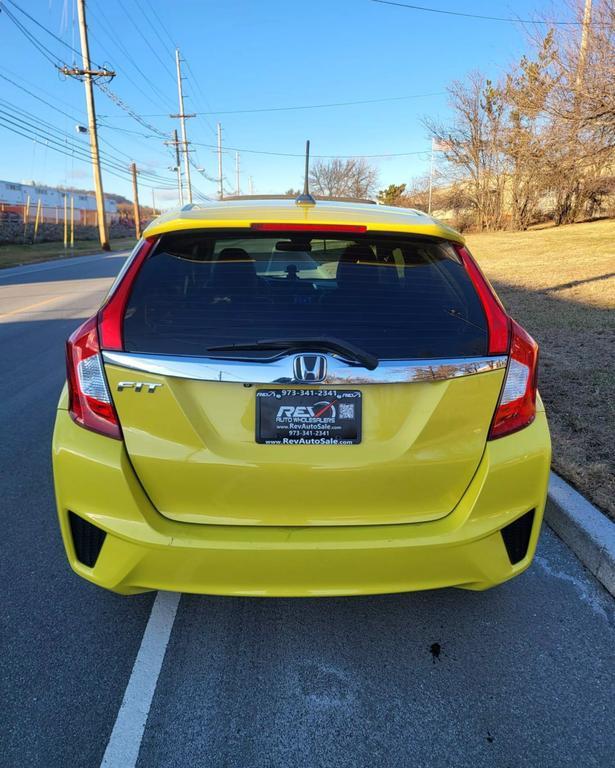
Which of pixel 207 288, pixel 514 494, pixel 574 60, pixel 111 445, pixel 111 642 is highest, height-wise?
pixel 574 60

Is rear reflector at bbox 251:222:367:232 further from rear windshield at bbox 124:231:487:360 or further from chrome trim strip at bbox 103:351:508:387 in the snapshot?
chrome trim strip at bbox 103:351:508:387

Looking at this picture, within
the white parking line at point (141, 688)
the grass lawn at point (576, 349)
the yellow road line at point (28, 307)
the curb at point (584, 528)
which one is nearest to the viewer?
the white parking line at point (141, 688)

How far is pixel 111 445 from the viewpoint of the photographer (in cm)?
201

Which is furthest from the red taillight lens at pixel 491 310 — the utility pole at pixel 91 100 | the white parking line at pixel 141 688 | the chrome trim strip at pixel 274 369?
the utility pole at pixel 91 100

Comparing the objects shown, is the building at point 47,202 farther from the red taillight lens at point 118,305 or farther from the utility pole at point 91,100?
the red taillight lens at point 118,305

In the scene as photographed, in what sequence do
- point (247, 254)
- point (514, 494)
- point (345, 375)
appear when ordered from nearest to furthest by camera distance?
point (345, 375)
point (514, 494)
point (247, 254)

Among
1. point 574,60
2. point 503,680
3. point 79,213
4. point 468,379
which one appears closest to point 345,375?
point 468,379

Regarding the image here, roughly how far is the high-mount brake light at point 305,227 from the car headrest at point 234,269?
196mm

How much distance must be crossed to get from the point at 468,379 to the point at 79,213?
75.8 metres

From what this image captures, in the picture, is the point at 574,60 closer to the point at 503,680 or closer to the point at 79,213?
the point at 503,680

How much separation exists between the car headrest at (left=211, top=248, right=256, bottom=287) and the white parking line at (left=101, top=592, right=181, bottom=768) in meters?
1.52

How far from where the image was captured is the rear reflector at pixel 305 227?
7.00 feet

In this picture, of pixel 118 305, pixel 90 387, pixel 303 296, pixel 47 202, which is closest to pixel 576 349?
pixel 303 296

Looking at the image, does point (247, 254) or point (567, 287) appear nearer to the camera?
point (247, 254)
